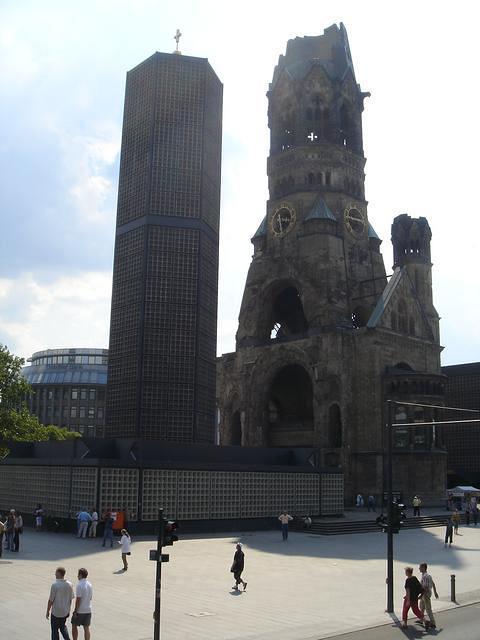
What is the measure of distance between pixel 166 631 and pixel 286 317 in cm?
6798

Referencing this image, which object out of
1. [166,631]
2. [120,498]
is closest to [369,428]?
[120,498]

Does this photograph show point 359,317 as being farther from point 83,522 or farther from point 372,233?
point 83,522

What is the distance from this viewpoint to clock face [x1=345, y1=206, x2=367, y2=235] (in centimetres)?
7933

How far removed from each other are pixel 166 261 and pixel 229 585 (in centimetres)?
3309

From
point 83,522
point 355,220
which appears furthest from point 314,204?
point 83,522

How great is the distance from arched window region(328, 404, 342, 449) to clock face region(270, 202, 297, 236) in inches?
852

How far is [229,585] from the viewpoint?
80.5ft

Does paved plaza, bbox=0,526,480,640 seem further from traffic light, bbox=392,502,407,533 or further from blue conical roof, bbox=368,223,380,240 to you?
blue conical roof, bbox=368,223,380,240

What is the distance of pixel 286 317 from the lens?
277 feet

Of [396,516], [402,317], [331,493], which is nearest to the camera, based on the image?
[396,516]

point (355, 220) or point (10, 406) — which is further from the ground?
point (355, 220)

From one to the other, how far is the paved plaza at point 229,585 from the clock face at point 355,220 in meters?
45.5

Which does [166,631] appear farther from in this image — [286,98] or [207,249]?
[286,98]

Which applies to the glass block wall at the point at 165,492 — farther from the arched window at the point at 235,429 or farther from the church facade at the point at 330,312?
the arched window at the point at 235,429
